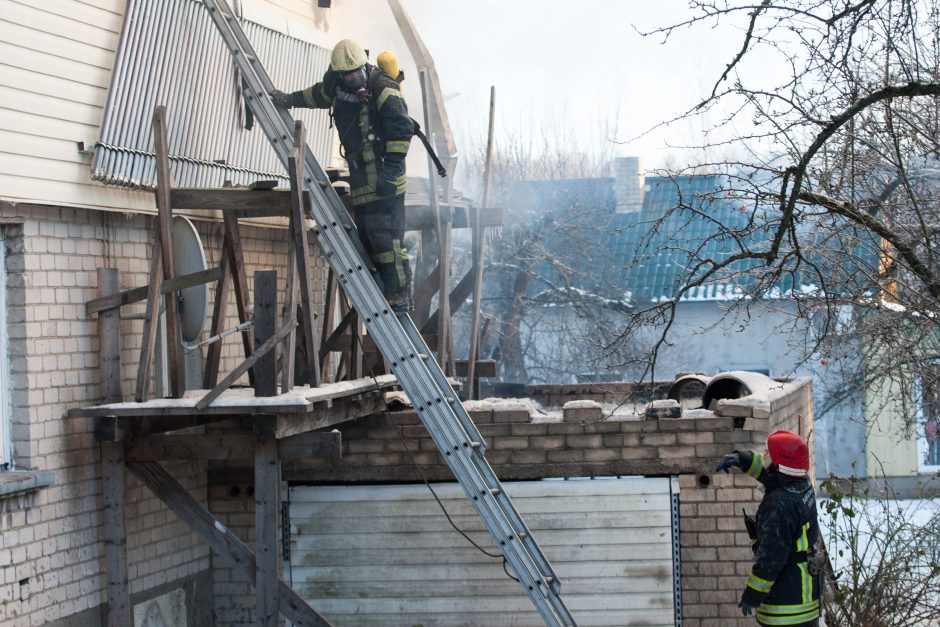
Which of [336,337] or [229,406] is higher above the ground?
[336,337]

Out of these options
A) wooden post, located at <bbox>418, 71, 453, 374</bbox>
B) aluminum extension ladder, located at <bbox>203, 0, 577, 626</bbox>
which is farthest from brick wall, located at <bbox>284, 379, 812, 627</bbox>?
wooden post, located at <bbox>418, 71, 453, 374</bbox>

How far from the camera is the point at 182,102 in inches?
311

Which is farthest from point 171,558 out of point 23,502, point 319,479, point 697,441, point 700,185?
point 700,185

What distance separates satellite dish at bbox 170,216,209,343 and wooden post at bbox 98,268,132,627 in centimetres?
44

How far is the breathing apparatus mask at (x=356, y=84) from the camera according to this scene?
298 inches

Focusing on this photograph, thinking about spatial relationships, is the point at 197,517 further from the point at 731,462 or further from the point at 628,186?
the point at 628,186

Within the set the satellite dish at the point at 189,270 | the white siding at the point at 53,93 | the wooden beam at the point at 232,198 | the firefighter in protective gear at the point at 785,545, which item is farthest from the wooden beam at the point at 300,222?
the firefighter in protective gear at the point at 785,545

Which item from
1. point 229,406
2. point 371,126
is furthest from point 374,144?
point 229,406

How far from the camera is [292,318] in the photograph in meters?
6.50

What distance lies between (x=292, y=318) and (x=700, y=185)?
19.3 meters

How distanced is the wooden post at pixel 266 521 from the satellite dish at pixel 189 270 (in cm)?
95

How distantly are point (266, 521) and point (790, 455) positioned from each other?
335 centimetres

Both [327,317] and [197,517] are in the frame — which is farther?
[327,317]

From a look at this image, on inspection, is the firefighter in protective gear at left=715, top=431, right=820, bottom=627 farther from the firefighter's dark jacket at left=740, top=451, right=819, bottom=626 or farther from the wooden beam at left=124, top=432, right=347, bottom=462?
the wooden beam at left=124, top=432, right=347, bottom=462
